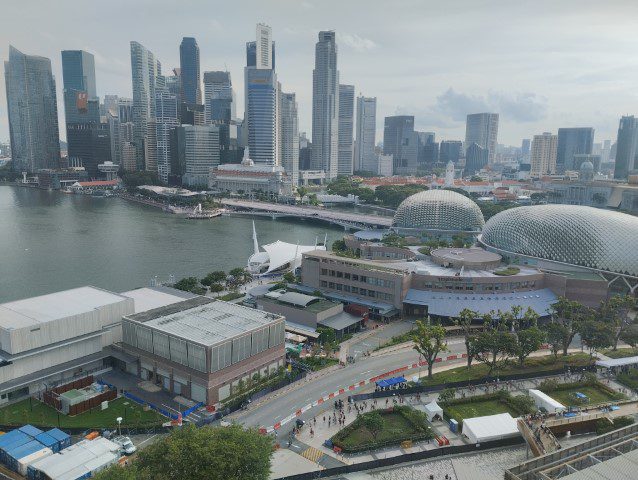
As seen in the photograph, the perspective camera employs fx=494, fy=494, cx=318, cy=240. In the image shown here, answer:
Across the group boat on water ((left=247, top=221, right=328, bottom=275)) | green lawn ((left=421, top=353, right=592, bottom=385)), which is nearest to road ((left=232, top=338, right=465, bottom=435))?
green lawn ((left=421, top=353, right=592, bottom=385))

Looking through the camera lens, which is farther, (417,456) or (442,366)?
(442,366)

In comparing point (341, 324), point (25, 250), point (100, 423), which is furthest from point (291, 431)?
point (25, 250)

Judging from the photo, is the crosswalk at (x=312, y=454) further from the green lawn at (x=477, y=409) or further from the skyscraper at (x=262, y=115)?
the skyscraper at (x=262, y=115)

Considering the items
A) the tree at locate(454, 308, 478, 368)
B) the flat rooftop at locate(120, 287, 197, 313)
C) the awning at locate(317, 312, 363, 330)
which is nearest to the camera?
the tree at locate(454, 308, 478, 368)

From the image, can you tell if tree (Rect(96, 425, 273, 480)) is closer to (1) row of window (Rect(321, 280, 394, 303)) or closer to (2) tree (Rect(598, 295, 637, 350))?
(1) row of window (Rect(321, 280, 394, 303))

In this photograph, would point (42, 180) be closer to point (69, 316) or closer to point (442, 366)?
point (69, 316)

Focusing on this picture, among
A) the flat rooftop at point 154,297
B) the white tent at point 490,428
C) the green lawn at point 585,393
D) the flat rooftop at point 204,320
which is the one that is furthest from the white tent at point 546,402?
the flat rooftop at point 154,297
